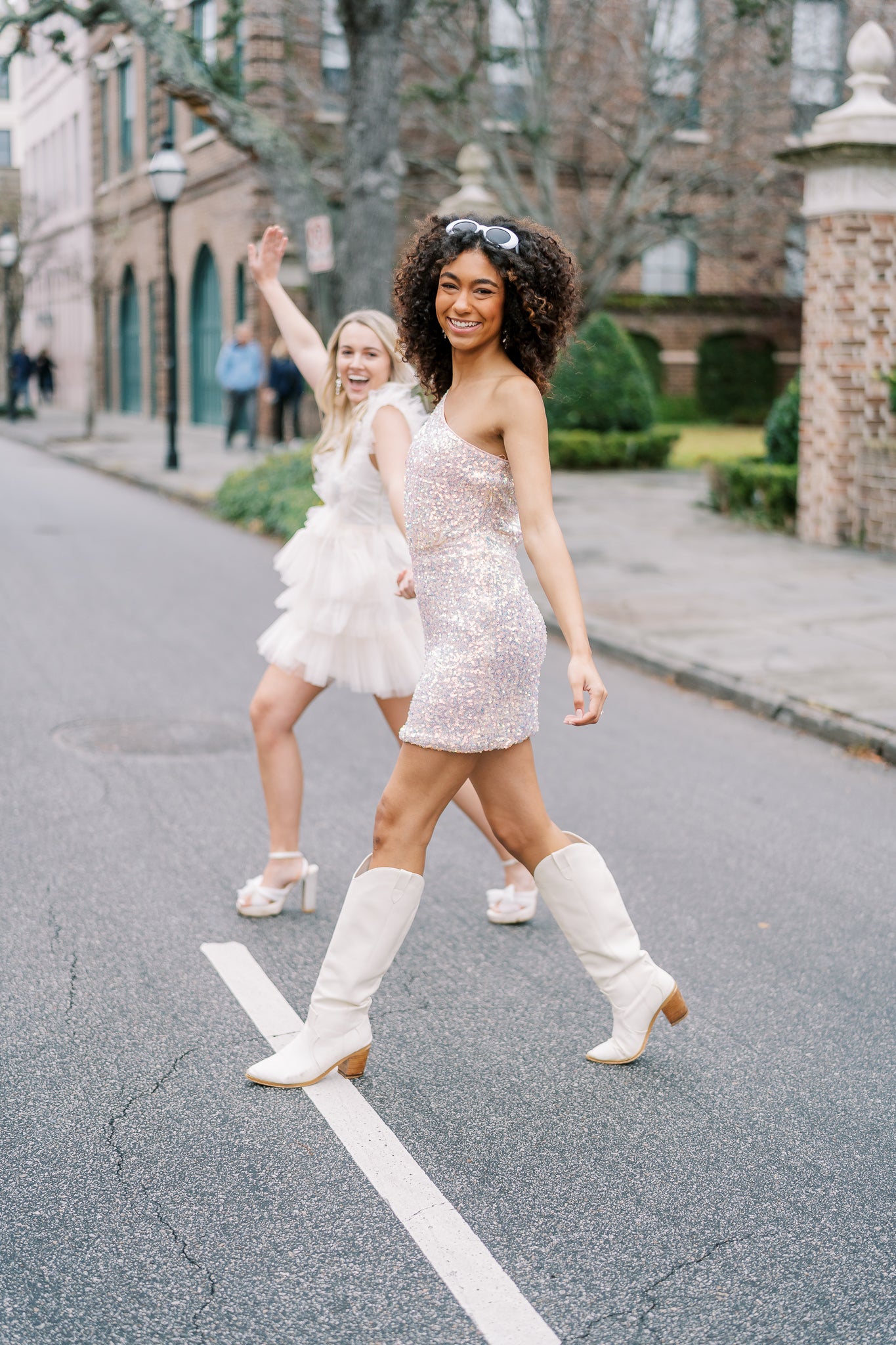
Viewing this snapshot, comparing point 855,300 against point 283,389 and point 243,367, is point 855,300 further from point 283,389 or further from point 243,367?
point 243,367

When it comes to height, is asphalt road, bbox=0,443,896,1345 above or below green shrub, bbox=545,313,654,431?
below

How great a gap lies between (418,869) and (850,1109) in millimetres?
1178

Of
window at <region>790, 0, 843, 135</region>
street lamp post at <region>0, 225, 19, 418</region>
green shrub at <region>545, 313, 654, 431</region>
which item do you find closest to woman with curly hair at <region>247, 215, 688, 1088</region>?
green shrub at <region>545, 313, 654, 431</region>

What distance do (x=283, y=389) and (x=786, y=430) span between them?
1091 centimetres

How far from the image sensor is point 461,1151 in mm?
3277

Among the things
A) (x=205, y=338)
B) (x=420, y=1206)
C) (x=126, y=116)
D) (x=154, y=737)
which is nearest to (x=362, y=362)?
(x=420, y=1206)

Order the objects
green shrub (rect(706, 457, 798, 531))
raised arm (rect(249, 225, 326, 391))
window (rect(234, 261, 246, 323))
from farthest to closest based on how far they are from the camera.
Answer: window (rect(234, 261, 246, 323))
green shrub (rect(706, 457, 798, 531))
raised arm (rect(249, 225, 326, 391))

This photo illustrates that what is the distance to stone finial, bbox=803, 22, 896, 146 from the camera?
42.0 ft

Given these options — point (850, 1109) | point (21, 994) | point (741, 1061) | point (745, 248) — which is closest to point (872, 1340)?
point (850, 1109)

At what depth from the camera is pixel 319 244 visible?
1473 centimetres

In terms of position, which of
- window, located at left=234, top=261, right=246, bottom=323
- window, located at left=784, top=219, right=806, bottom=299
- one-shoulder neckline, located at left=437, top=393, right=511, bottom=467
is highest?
window, located at left=784, top=219, right=806, bottom=299

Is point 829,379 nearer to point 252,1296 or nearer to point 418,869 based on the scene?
point 418,869

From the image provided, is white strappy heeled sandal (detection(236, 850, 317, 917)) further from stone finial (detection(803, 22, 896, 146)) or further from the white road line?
stone finial (detection(803, 22, 896, 146))

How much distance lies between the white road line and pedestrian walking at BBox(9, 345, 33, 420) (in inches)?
1312
